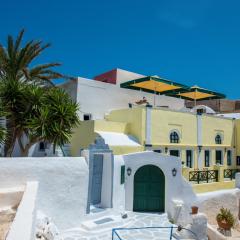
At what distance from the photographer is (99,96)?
23656mm

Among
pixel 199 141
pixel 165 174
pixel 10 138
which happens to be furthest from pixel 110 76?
pixel 165 174

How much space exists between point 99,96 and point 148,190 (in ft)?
35.8

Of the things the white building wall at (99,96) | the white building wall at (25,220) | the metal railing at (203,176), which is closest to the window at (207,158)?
the metal railing at (203,176)

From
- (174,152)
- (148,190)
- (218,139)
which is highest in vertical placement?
(218,139)

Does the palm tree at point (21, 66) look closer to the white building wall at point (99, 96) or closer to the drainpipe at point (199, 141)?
the white building wall at point (99, 96)

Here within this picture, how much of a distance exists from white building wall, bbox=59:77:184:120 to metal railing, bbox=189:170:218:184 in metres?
9.48

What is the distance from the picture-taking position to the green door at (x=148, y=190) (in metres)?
15.5

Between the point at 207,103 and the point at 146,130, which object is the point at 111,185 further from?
the point at 207,103

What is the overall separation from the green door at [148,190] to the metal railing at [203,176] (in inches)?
168

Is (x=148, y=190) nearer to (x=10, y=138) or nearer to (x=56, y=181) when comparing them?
(x=56, y=181)

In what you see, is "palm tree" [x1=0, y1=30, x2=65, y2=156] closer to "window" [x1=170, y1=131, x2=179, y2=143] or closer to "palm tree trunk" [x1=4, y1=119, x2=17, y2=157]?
"palm tree trunk" [x1=4, y1=119, x2=17, y2=157]

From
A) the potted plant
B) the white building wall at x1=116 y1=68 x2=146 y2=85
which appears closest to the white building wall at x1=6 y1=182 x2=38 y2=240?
the potted plant

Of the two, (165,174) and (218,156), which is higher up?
(218,156)

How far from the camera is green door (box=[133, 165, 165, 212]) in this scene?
15.5 metres
